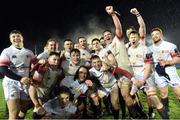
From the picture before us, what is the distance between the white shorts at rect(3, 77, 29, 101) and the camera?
6348mm

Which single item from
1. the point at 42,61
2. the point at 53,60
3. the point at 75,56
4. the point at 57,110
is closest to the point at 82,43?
the point at 75,56

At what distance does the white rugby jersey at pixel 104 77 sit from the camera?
7678 millimetres

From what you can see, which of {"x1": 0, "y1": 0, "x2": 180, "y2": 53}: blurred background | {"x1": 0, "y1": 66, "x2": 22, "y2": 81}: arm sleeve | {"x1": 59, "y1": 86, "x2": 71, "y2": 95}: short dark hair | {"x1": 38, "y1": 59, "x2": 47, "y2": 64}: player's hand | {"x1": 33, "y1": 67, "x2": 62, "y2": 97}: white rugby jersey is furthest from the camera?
{"x1": 0, "y1": 0, "x2": 180, "y2": 53}: blurred background

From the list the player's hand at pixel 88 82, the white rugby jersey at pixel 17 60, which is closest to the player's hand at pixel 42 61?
the white rugby jersey at pixel 17 60

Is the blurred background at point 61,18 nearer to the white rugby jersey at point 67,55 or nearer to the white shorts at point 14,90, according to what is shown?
the white rugby jersey at point 67,55

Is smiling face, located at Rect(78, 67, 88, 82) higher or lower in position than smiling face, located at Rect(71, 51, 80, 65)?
lower

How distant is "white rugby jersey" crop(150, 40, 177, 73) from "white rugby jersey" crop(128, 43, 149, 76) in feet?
1.22

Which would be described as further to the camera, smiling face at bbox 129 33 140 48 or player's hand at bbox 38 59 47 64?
smiling face at bbox 129 33 140 48

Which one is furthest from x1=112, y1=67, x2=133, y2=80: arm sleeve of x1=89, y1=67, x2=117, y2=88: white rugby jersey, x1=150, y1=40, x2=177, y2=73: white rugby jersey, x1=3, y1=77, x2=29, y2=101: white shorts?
x1=3, y1=77, x2=29, y2=101: white shorts

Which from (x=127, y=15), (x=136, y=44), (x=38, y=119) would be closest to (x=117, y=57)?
(x=136, y=44)

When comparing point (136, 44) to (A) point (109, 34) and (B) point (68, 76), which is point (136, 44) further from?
(B) point (68, 76)

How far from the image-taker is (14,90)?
6.40 m

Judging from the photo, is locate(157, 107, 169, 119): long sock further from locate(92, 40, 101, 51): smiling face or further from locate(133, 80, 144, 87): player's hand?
locate(92, 40, 101, 51): smiling face

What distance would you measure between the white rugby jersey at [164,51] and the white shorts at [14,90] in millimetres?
3034
